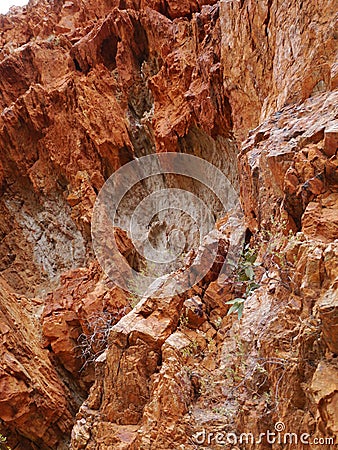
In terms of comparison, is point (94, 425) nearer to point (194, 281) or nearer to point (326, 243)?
point (194, 281)

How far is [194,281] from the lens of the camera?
525cm

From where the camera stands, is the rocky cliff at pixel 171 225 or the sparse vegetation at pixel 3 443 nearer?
the rocky cliff at pixel 171 225

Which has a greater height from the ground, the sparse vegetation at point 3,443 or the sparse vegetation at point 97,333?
the sparse vegetation at point 97,333

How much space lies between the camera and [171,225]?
9.33 metres

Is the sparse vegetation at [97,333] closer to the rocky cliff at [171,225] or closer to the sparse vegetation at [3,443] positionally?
the rocky cliff at [171,225]

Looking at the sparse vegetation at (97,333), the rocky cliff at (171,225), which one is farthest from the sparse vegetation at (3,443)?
the sparse vegetation at (97,333)

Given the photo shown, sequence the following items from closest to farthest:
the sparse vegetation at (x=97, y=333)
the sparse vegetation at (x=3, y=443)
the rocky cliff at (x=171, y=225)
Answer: the rocky cliff at (x=171, y=225), the sparse vegetation at (x=3, y=443), the sparse vegetation at (x=97, y=333)

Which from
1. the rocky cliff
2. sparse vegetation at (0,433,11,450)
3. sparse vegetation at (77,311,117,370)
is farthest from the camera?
sparse vegetation at (77,311,117,370)

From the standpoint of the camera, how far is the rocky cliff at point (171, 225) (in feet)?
10.4

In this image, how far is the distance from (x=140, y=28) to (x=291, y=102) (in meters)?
8.41

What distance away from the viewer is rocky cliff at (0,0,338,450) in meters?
3.18

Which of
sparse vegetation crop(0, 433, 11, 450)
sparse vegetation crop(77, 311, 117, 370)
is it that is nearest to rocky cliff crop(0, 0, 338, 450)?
sparse vegetation crop(77, 311, 117, 370)

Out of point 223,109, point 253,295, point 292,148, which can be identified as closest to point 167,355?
point 253,295

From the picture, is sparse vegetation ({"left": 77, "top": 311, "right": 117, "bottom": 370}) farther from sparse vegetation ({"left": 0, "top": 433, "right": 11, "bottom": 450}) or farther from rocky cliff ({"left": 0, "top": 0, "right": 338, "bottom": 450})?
sparse vegetation ({"left": 0, "top": 433, "right": 11, "bottom": 450})
